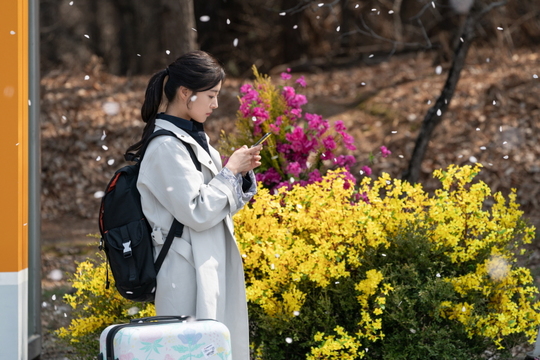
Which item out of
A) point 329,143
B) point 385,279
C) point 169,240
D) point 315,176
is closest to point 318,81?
point 329,143

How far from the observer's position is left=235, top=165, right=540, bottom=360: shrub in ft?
12.0

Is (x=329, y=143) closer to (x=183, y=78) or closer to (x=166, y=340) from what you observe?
(x=183, y=78)

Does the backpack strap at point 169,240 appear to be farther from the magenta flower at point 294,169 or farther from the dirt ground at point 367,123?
the dirt ground at point 367,123

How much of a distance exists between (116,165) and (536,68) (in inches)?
269

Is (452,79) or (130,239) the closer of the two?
(130,239)

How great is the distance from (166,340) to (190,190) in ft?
1.78

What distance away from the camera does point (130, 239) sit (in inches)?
102

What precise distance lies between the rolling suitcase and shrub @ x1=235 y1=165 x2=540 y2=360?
1.18 metres

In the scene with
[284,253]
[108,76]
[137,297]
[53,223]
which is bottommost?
[53,223]

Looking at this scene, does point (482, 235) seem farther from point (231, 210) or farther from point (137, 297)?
point (137, 297)

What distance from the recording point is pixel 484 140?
9.70 metres

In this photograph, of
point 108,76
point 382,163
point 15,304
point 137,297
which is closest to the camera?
point 137,297

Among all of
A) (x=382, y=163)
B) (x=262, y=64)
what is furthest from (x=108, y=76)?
(x=382, y=163)

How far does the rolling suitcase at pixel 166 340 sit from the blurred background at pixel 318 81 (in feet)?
9.94
